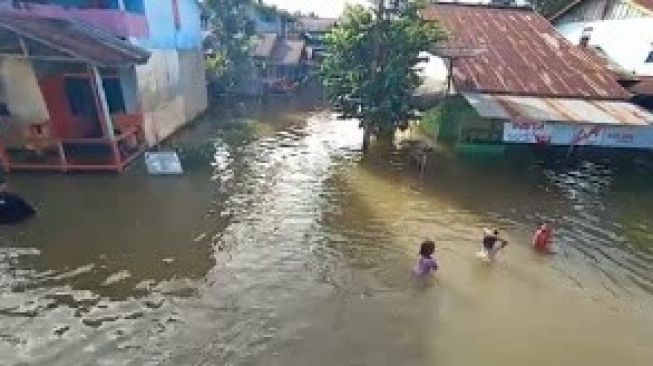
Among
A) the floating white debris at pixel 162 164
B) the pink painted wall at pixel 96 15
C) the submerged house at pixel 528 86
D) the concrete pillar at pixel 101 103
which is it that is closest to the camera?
the concrete pillar at pixel 101 103

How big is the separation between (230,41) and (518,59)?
21.3 meters

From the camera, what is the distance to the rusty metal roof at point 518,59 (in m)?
24.6

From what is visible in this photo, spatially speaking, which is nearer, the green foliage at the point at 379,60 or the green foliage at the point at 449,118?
the green foliage at the point at 379,60

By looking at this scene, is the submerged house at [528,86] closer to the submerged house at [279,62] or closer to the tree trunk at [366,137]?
the tree trunk at [366,137]

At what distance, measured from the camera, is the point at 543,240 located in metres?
14.9

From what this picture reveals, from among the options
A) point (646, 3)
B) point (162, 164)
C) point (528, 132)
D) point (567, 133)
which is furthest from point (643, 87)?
point (162, 164)

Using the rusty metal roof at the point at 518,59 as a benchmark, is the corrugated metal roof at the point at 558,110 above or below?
below

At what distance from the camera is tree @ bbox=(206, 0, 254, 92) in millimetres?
40653

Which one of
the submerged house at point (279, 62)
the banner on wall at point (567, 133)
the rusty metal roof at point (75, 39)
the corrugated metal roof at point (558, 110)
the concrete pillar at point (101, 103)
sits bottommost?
the submerged house at point (279, 62)

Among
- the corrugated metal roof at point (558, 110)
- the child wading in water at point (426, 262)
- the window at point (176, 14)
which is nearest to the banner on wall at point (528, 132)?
the corrugated metal roof at point (558, 110)

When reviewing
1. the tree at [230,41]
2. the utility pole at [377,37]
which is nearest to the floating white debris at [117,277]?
the utility pole at [377,37]

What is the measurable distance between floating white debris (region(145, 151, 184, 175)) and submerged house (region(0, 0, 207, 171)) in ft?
2.88

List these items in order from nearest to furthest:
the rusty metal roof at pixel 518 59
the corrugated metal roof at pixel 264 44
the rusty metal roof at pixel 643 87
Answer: the rusty metal roof at pixel 518 59
the rusty metal roof at pixel 643 87
the corrugated metal roof at pixel 264 44

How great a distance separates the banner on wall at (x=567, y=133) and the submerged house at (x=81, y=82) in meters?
13.1
